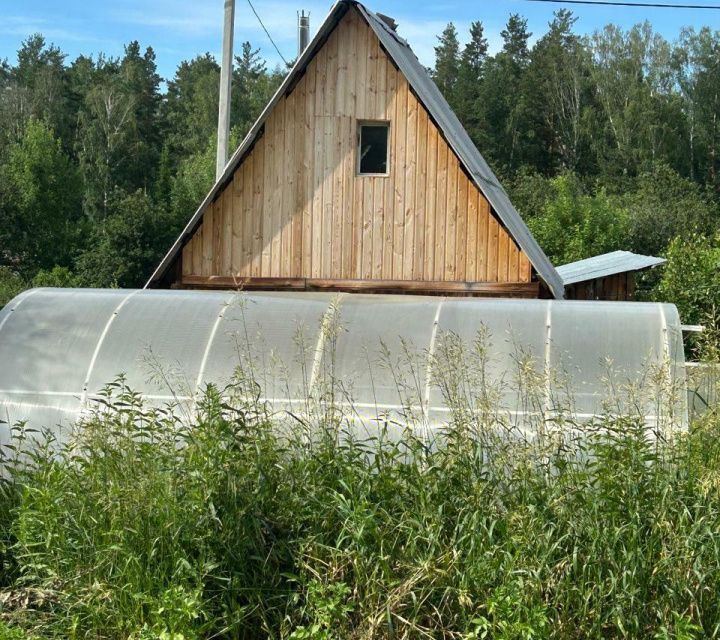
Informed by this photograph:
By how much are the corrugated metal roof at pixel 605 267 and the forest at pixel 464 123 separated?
10562mm

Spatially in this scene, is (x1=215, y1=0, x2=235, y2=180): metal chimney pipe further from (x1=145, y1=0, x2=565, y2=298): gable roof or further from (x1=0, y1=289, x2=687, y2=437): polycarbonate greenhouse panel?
(x1=0, y1=289, x2=687, y2=437): polycarbonate greenhouse panel

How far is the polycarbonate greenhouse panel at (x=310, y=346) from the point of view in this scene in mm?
7637

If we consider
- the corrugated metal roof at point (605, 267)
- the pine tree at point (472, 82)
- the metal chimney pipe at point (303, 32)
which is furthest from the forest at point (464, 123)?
A: the metal chimney pipe at point (303, 32)

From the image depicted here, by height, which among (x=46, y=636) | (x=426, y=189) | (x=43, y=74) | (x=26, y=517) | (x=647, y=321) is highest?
(x=43, y=74)

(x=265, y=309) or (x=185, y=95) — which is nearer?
(x=265, y=309)

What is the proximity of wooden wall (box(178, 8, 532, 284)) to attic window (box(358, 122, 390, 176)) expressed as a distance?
16 centimetres

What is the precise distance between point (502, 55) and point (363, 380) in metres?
54.2

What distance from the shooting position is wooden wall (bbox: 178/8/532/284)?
12141 millimetres

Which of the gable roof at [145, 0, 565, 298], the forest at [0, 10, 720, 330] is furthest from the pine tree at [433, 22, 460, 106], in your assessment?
the gable roof at [145, 0, 565, 298]

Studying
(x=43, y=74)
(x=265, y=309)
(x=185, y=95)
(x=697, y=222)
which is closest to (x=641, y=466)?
(x=265, y=309)

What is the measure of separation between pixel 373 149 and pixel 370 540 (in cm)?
827

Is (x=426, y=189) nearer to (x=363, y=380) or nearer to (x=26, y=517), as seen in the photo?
(x=363, y=380)

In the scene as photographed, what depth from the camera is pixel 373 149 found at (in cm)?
1264

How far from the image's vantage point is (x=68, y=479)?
17.7 feet
